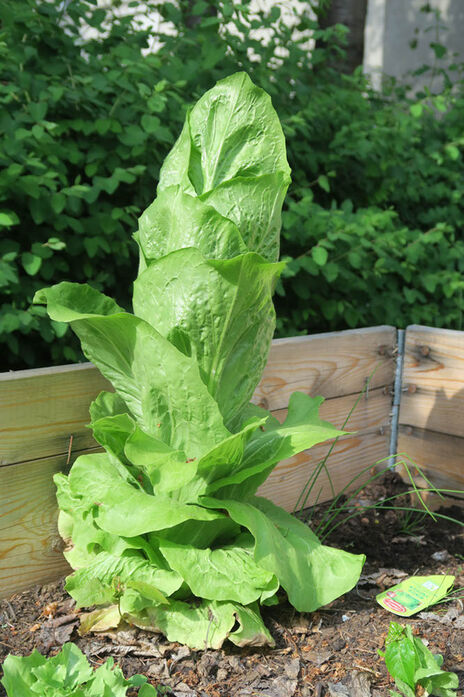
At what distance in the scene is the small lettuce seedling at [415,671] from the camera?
1.36m

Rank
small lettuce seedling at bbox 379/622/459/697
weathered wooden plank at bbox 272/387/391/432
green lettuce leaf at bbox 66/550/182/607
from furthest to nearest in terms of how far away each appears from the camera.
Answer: weathered wooden plank at bbox 272/387/391/432
green lettuce leaf at bbox 66/550/182/607
small lettuce seedling at bbox 379/622/459/697

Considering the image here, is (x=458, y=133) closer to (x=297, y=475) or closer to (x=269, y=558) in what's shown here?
(x=297, y=475)

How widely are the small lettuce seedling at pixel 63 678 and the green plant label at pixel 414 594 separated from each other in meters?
0.65

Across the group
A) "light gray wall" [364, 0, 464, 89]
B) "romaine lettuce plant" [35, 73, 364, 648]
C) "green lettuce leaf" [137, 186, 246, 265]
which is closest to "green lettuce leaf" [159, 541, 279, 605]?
"romaine lettuce plant" [35, 73, 364, 648]

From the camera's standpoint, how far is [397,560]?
2.02 meters

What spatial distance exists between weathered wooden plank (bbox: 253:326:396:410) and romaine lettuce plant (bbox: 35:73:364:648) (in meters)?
0.58

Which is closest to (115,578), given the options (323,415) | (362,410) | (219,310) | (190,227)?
(219,310)

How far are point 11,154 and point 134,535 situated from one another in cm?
113

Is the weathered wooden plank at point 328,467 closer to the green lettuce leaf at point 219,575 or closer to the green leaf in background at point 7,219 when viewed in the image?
the green lettuce leaf at point 219,575

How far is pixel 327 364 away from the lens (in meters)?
2.36

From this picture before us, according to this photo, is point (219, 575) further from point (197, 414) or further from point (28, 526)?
point (28, 526)

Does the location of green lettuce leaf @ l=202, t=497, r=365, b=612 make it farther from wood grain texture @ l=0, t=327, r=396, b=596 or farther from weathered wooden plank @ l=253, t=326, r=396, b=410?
weathered wooden plank @ l=253, t=326, r=396, b=410

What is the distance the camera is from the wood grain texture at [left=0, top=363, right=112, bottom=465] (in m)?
1.67

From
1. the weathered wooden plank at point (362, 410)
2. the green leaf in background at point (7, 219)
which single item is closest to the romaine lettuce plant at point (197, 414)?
the green leaf in background at point (7, 219)
